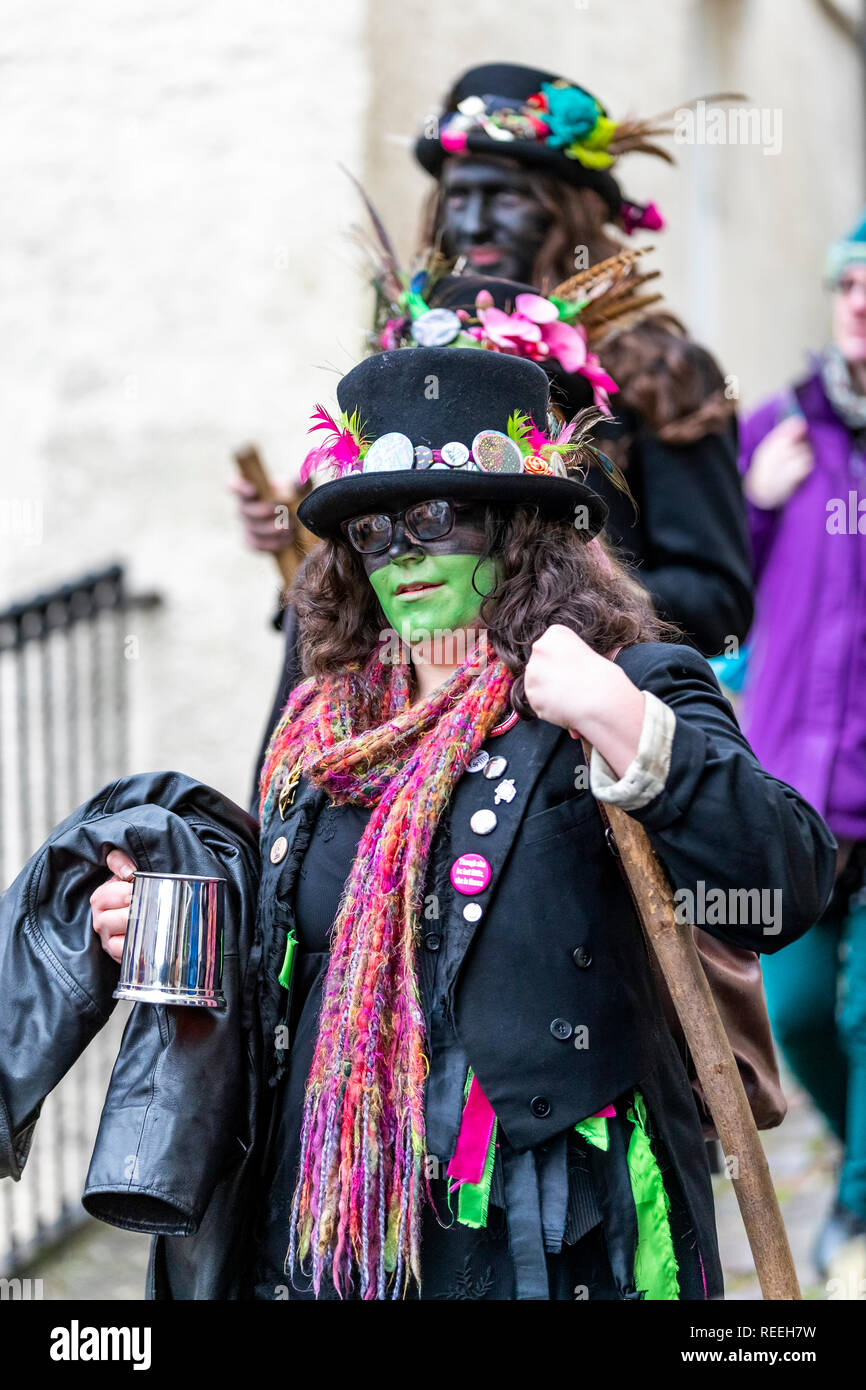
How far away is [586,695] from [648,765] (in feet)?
0.39

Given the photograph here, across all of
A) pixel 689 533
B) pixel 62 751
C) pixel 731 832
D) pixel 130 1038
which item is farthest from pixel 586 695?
pixel 62 751

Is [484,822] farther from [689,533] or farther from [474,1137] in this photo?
[689,533]

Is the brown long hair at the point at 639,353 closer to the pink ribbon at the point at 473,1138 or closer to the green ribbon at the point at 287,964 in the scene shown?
the green ribbon at the point at 287,964

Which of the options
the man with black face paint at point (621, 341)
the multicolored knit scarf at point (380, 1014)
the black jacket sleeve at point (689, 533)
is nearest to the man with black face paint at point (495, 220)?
the man with black face paint at point (621, 341)

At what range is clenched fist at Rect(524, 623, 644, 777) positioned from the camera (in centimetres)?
202

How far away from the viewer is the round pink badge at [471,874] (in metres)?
2.21

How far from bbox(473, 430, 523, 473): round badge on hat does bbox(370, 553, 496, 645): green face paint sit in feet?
0.41

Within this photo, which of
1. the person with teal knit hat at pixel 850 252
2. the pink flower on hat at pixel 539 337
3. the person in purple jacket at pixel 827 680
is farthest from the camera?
the person with teal knit hat at pixel 850 252

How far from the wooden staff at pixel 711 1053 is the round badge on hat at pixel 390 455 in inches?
21.6

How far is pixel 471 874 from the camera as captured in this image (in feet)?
7.26

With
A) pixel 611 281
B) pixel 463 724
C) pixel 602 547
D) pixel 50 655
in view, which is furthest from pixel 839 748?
pixel 50 655

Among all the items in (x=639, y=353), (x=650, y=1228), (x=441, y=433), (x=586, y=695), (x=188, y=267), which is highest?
(x=188, y=267)

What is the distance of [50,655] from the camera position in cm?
552

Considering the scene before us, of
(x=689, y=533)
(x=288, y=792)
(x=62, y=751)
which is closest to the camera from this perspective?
(x=288, y=792)
